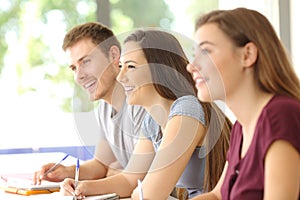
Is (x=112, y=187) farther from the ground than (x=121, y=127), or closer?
closer

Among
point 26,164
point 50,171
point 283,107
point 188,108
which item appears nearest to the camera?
point 283,107

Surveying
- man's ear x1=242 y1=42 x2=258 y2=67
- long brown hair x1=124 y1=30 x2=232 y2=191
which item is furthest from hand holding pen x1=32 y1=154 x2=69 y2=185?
man's ear x1=242 y1=42 x2=258 y2=67

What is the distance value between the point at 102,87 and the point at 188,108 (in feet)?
2.20

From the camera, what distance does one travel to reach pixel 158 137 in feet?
6.72

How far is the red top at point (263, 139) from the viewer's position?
130cm

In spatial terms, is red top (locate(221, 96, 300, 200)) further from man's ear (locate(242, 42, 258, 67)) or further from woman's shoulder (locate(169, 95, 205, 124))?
woman's shoulder (locate(169, 95, 205, 124))

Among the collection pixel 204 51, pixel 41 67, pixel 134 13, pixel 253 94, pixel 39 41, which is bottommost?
pixel 253 94

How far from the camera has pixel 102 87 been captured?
2410 millimetres

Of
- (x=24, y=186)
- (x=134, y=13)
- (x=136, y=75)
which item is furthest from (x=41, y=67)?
→ (x=136, y=75)

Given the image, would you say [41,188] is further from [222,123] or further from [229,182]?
[229,182]

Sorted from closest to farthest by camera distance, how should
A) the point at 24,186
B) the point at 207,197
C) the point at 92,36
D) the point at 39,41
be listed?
the point at 207,197 → the point at 24,186 → the point at 92,36 → the point at 39,41

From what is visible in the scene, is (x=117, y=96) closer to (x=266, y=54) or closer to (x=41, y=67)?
(x=266, y=54)

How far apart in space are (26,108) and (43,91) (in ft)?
0.58

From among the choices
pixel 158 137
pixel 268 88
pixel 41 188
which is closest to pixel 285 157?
pixel 268 88
